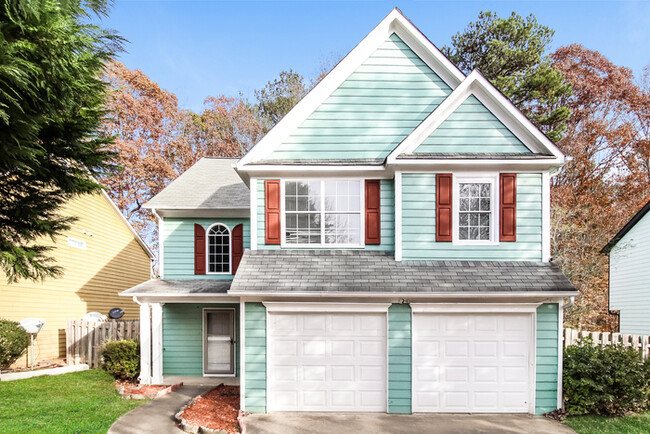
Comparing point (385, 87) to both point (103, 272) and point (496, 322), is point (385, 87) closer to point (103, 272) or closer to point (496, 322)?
point (496, 322)

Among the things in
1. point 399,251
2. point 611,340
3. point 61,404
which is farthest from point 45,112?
point 611,340

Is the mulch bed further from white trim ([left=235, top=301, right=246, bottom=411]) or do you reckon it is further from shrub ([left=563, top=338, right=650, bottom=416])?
shrub ([left=563, top=338, right=650, bottom=416])

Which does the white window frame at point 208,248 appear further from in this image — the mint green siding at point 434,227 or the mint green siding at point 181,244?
the mint green siding at point 434,227

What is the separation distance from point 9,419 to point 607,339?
1276 centimetres

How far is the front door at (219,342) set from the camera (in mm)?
11773

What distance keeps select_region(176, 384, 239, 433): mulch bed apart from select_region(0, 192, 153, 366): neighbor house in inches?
A: 260

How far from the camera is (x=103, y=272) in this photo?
16516mm

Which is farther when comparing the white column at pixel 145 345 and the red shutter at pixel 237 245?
the red shutter at pixel 237 245

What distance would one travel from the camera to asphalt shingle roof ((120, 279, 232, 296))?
35.4 feet

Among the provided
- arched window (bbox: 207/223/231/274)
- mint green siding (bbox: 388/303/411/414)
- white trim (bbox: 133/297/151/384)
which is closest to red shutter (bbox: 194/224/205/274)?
arched window (bbox: 207/223/231/274)

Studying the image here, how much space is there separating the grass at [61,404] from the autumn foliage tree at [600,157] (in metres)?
20.0

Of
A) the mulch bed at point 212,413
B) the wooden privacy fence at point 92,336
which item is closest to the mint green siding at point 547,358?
the mulch bed at point 212,413

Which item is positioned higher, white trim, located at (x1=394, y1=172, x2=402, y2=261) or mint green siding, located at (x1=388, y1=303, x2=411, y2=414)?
white trim, located at (x1=394, y1=172, x2=402, y2=261)

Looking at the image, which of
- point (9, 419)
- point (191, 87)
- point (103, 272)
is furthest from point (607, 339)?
point (191, 87)
